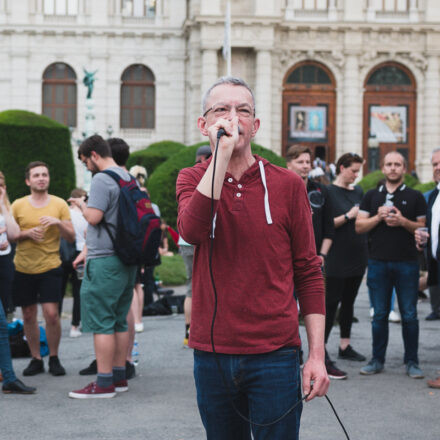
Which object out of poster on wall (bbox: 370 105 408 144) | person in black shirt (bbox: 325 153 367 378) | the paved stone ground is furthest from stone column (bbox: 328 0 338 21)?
the paved stone ground

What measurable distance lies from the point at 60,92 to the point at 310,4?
13.5m

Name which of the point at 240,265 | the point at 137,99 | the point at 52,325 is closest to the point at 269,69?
the point at 137,99

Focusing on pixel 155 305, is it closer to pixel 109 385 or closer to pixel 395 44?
pixel 109 385

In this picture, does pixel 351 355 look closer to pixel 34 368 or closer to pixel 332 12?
pixel 34 368

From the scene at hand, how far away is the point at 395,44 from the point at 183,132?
11.4m

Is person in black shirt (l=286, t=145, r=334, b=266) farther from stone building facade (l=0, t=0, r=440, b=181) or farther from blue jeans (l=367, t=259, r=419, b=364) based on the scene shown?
stone building facade (l=0, t=0, r=440, b=181)

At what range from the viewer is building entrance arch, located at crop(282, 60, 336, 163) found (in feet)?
121

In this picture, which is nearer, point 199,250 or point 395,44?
point 199,250

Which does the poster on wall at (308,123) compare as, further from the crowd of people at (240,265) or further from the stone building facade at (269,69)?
the crowd of people at (240,265)

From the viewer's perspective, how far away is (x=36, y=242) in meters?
6.86

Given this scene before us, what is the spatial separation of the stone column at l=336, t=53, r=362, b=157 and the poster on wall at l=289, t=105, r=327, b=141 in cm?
99

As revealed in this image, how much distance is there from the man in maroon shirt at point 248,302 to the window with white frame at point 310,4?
36.0 meters

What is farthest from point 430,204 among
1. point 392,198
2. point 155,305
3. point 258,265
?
point 155,305

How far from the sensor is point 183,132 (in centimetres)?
3825
